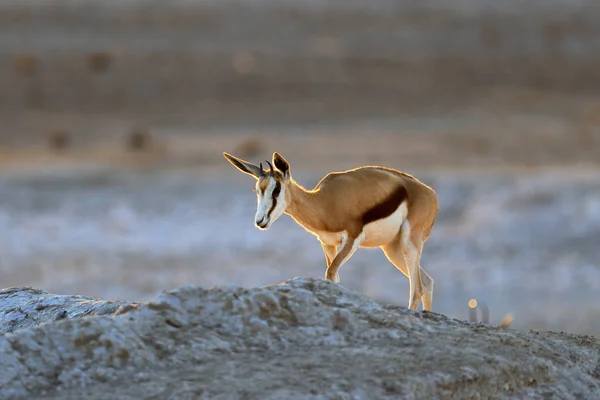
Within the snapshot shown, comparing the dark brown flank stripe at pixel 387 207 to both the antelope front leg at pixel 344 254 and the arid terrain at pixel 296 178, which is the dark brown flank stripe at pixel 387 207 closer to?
the antelope front leg at pixel 344 254

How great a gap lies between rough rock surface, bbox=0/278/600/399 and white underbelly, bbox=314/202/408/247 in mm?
1513

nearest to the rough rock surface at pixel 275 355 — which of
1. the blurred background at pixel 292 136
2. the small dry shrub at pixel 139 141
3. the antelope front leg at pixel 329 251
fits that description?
the antelope front leg at pixel 329 251

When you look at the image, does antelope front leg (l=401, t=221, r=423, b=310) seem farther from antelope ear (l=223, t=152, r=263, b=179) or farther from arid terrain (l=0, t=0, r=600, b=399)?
antelope ear (l=223, t=152, r=263, b=179)

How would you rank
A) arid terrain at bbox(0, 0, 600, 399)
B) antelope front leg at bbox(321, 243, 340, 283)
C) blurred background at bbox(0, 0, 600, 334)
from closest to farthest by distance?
arid terrain at bbox(0, 0, 600, 399), antelope front leg at bbox(321, 243, 340, 283), blurred background at bbox(0, 0, 600, 334)

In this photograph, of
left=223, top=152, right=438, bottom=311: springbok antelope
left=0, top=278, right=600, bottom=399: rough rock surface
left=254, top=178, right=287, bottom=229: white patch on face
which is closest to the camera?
left=0, top=278, right=600, bottom=399: rough rock surface

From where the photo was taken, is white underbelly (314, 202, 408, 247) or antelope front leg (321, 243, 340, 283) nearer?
white underbelly (314, 202, 408, 247)

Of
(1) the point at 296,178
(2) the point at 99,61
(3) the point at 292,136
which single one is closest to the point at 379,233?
(1) the point at 296,178

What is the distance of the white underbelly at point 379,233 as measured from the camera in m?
9.05

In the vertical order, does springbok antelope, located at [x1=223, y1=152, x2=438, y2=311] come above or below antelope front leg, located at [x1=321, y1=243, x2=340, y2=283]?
above

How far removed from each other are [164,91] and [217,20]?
8.93m

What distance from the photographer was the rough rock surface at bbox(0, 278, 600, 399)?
6.44 m

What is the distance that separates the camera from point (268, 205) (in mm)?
8727

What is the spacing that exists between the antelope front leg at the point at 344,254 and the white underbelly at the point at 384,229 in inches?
3.9

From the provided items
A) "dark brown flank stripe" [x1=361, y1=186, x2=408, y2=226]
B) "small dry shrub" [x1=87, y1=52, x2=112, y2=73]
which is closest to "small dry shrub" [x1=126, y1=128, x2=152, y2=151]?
"small dry shrub" [x1=87, y1=52, x2=112, y2=73]
